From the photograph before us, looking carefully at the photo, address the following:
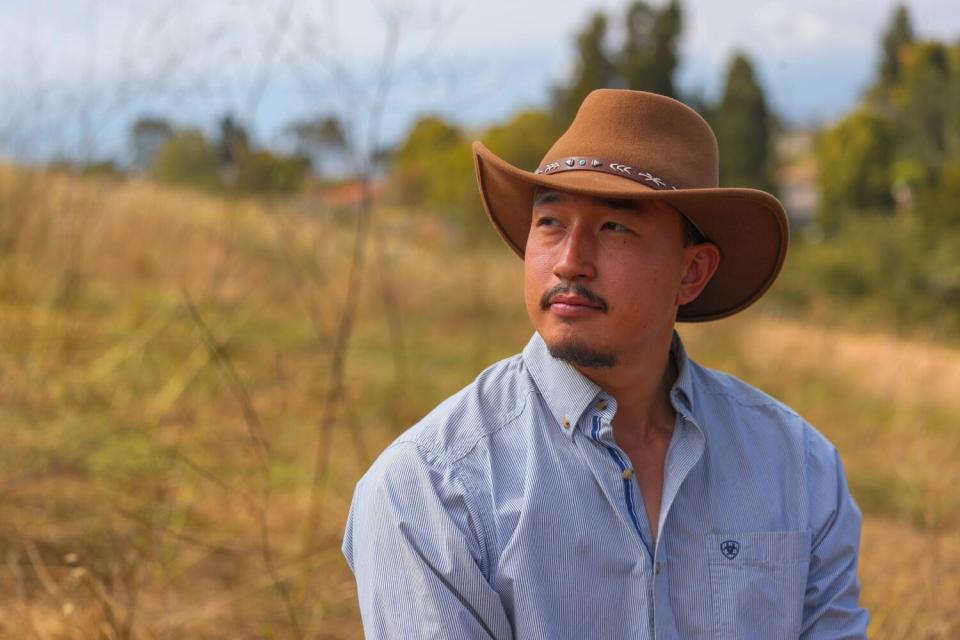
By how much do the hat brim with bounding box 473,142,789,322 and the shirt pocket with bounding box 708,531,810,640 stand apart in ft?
1.67

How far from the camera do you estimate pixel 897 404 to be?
8.40 meters

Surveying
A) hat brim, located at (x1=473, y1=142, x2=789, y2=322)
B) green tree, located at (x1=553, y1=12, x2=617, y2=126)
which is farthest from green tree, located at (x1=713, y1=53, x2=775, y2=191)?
hat brim, located at (x1=473, y1=142, x2=789, y2=322)

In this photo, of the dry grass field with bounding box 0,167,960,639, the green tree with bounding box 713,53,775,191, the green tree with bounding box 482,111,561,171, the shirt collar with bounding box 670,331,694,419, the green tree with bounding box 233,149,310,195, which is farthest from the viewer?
the green tree with bounding box 713,53,775,191

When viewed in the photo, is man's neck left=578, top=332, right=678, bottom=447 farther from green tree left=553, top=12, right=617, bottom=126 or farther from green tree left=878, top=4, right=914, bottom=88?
green tree left=878, top=4, right=914, bottom=88

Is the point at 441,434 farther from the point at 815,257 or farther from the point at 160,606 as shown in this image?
the point at 815,257

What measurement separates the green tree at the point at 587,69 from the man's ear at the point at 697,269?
17.0m

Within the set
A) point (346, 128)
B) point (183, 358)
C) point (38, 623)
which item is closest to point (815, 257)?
point (183, 358)

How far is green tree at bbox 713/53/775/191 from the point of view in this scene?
19.7 meters

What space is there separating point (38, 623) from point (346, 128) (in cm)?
194

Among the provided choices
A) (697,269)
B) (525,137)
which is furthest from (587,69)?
(697,269)

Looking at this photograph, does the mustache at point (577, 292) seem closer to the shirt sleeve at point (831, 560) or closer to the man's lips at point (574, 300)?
the man's lips at point (574, 300)

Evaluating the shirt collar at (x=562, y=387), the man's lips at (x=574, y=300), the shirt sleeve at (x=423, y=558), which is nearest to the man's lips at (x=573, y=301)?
the man's lips at (x=574, y=300)

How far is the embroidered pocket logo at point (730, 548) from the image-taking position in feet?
6.22

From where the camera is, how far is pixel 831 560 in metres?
2.03
